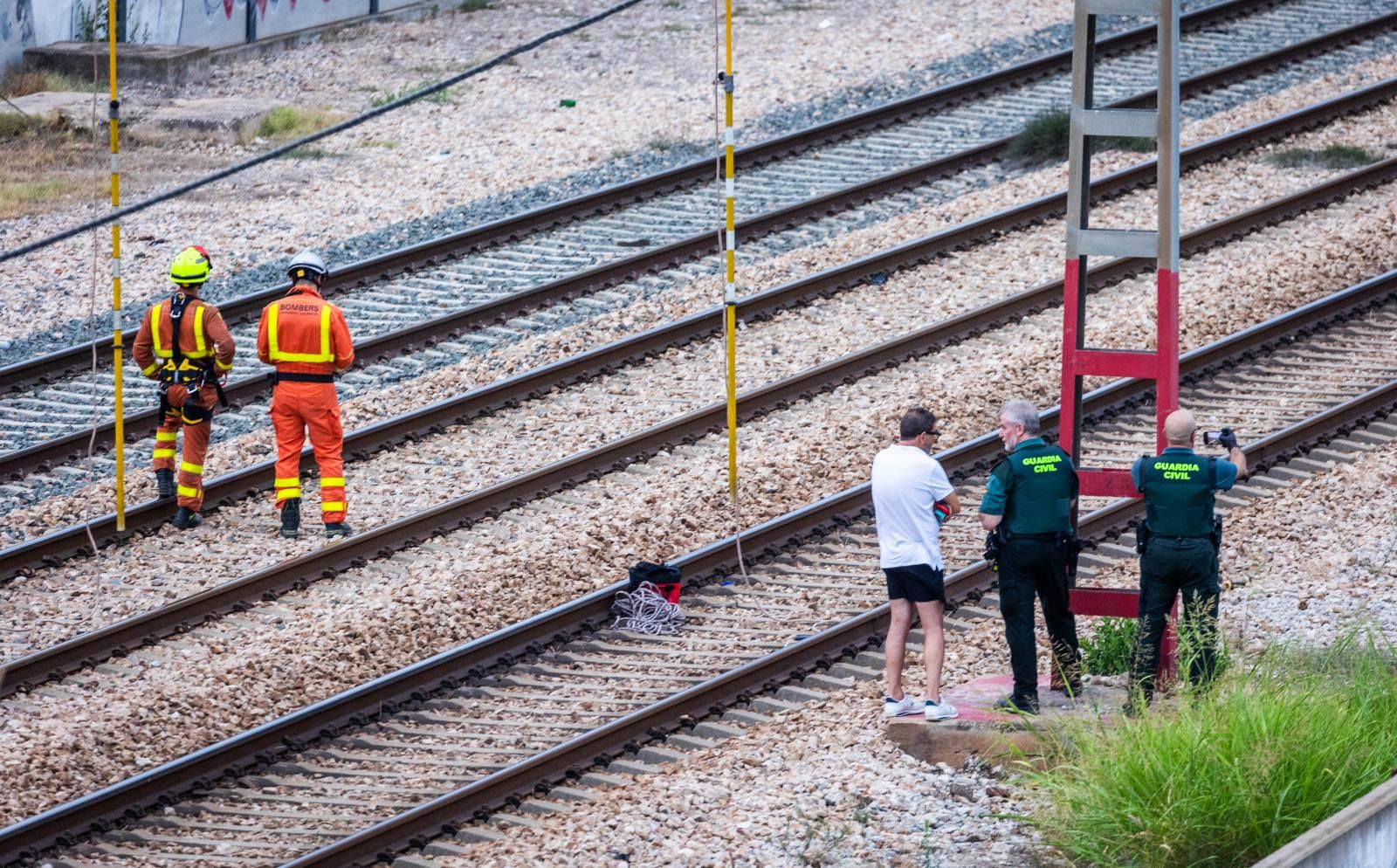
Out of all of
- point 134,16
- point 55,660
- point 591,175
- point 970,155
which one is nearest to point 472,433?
point 55,660

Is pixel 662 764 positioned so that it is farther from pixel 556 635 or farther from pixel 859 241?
pixel 859 241

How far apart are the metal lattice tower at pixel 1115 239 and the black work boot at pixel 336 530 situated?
5.00 meters

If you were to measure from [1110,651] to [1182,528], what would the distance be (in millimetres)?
1464

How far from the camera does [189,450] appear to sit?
1334 centimetres

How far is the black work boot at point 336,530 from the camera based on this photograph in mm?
12953

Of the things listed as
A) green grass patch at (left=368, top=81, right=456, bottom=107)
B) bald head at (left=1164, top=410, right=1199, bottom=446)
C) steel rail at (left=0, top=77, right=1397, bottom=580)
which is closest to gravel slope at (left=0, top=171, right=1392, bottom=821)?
steel rail at (left=0, top=77, right=1397, bottom=580)

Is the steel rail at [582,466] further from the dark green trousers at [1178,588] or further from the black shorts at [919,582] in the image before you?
the dark green trousers at [1178,588]

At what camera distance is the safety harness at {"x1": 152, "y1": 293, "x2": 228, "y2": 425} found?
13.5m

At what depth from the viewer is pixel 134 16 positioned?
1011 inches

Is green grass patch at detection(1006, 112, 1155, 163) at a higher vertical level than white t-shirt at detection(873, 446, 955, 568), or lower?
higher

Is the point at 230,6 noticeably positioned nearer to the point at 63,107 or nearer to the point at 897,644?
the point at 63,107

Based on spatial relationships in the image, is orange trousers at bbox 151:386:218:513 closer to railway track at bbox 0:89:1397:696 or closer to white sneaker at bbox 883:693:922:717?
railway track at bbox 0:89:1397:696

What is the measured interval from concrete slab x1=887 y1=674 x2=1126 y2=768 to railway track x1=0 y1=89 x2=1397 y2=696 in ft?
13.4

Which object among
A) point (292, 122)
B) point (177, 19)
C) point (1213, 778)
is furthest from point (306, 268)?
point (177, 19)
